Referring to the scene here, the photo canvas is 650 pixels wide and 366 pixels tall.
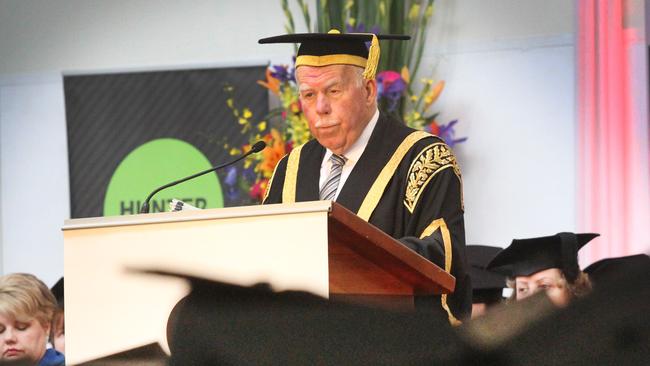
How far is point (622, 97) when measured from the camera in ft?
18.2

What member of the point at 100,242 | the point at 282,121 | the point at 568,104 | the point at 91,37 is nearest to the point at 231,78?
the point at 282,121

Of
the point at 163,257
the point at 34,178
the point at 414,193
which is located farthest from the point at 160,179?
the point at 163,257

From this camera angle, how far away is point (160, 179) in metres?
6.84

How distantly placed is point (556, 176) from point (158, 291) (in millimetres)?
4947

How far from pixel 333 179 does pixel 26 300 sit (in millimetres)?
1588

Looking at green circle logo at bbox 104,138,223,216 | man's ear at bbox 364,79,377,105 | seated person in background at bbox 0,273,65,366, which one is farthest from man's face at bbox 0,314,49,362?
green circle logo at bbox 104,138,223,216

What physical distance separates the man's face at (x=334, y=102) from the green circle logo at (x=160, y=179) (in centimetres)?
358

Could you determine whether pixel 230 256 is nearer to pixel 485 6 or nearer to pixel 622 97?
pixel 622 97

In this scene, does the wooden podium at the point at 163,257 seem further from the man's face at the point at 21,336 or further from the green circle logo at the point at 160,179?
the green circle logo at the point at 160,179

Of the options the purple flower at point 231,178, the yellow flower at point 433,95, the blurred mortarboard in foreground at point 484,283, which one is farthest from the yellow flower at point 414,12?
the blurred mortarboard in foreground at point 484,283

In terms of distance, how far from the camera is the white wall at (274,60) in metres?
6.18

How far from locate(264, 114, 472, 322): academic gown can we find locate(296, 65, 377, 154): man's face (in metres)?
0.07

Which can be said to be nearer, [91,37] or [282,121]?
[282,121]

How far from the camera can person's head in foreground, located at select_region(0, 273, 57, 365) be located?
4031 millimetres
